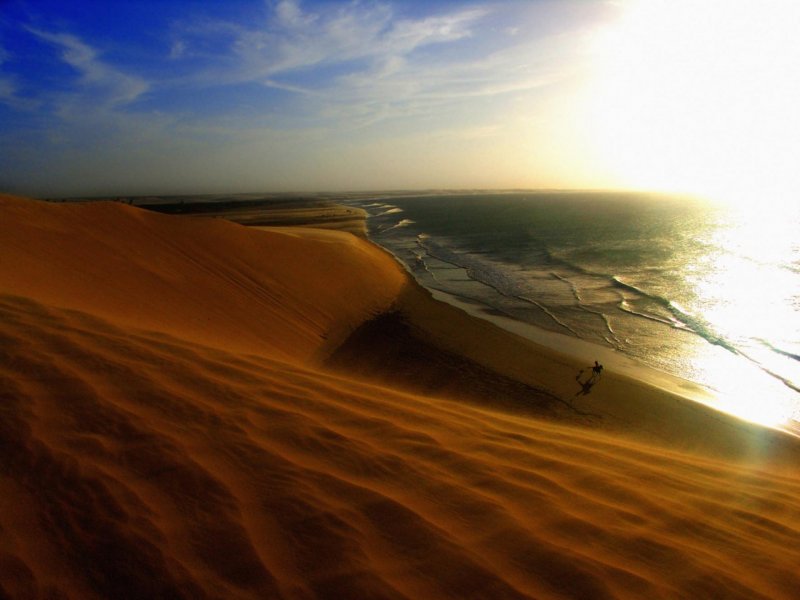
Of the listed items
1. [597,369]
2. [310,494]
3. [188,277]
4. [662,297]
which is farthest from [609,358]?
[188,277]

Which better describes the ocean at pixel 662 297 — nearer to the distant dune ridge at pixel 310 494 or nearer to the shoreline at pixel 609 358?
the shoreline at pixel 609 358

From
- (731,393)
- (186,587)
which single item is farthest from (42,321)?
(731,393)

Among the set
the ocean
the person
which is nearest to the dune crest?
the ocean

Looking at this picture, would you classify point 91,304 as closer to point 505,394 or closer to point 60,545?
point 60,545

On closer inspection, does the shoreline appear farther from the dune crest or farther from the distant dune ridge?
the dune crest

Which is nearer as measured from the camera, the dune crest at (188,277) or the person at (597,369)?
the dune crest at (188,277)

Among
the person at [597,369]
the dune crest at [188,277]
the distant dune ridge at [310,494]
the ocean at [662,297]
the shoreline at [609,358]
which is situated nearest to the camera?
the distant dune ridge at [310,494]

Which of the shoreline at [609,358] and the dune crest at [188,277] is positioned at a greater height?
the dune crest at [188,277]

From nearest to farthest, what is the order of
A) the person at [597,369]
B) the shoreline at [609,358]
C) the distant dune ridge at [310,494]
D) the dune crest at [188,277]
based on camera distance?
the distant dune ridge at [310,494] < the dune crest at [188,277] < the shoreline at [609,358] < the person at [597,369]

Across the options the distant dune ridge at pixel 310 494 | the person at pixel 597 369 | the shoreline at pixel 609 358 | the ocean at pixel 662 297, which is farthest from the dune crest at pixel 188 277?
the person at pixel 597 369
